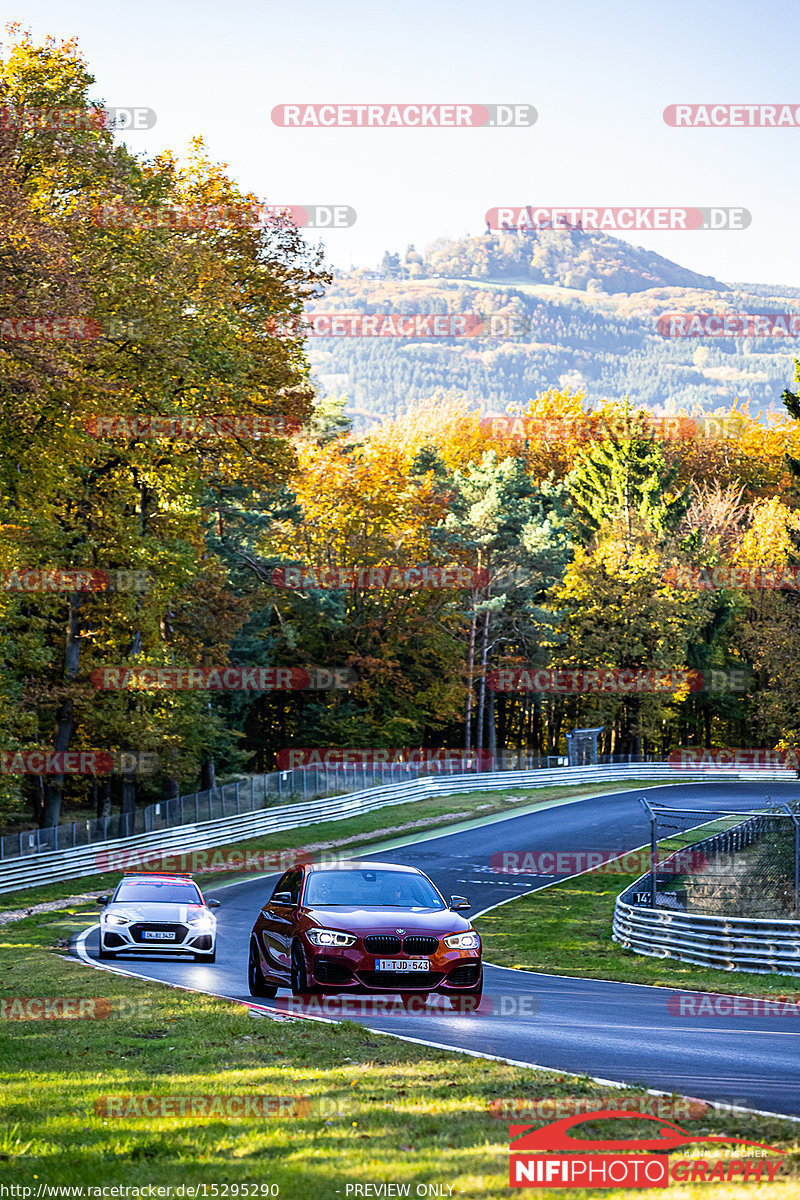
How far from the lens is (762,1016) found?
1386cm

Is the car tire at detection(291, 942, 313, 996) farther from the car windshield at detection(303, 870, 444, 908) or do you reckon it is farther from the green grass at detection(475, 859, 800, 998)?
the green grass at detection(475, 859, 800, 998)

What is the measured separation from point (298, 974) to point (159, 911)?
732 centimetres

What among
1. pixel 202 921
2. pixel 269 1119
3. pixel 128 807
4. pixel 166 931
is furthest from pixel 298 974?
pixel 128 807

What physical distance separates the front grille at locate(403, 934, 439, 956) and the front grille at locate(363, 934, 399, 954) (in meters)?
0.10

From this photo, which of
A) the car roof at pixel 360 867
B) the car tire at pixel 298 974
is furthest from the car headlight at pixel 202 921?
the car tire at pixel 298 974

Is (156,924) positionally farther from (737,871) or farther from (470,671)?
(470,671)

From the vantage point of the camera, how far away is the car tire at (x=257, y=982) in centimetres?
1376

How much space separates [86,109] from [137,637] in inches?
621

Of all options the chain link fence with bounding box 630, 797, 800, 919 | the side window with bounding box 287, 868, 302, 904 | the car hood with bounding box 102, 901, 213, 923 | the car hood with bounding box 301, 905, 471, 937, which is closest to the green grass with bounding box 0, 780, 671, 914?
the car hood with bounding box 102, 901, 213, 923

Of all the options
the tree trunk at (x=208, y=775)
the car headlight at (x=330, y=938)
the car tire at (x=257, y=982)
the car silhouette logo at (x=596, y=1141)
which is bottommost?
the tree trunk at (x=208, y=775)

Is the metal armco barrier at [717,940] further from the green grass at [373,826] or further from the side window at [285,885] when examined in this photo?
the green grass at [373,826]

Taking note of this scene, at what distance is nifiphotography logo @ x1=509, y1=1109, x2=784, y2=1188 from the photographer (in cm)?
610

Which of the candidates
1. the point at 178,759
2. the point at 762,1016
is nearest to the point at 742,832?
the point at 762,1016

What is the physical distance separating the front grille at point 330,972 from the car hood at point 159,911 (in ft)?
23.7
